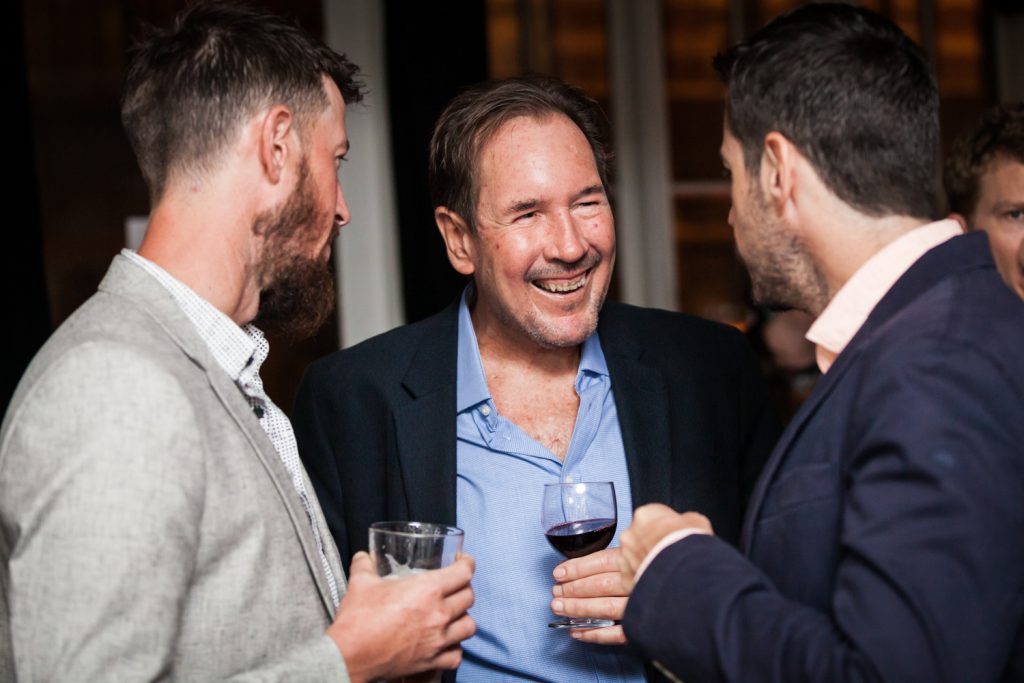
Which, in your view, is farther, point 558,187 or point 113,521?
point 558,187

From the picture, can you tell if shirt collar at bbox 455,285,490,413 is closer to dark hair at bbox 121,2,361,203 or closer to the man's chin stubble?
the man's chin stubble

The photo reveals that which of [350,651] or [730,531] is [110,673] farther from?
[730,531]

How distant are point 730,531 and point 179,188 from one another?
1283mm

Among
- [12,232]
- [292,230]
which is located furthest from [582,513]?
[12,232]

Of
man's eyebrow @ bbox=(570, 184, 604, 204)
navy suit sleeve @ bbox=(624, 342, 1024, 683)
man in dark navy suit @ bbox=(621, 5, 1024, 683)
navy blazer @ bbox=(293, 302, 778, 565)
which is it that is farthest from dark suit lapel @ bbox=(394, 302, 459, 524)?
navy suit sleeve @ bbox=(624, 342, 1024, 683)

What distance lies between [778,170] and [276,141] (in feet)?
2.31

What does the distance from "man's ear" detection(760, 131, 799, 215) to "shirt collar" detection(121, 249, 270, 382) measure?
0.75 meters

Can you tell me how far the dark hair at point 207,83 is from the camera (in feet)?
4.92

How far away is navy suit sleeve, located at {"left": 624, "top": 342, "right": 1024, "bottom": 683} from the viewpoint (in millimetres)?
1070

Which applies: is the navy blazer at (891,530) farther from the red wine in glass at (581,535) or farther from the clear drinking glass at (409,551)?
the red wine in glass at (581,535)

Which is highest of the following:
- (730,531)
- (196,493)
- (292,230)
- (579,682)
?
(292,230)

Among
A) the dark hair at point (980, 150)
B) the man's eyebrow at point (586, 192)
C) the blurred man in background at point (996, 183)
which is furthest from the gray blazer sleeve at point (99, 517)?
the dark hair at point (980, 150)

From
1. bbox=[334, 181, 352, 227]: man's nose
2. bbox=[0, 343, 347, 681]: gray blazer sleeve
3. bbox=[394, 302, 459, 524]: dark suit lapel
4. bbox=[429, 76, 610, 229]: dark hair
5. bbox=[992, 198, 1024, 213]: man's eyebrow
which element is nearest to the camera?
bbox=[0, 343, 347, 681]: gray blazer sleeve

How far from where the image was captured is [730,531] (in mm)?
2174
